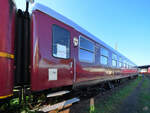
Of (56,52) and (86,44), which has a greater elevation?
(86,44)

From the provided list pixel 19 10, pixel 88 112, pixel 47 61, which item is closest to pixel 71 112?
pixel 88 112

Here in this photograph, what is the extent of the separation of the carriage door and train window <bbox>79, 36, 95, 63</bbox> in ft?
1.78

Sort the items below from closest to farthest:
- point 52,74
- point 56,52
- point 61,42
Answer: point 52,74 → point 56,52 → point 61,42

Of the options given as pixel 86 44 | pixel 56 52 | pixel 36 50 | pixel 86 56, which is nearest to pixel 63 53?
pixel 56 52

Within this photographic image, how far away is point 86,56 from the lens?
159 inches

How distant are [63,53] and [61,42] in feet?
1.00

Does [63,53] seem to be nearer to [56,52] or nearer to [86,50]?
[56,52]

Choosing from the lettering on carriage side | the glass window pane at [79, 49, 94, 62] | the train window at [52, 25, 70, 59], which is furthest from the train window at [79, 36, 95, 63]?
the lettering on carriage side

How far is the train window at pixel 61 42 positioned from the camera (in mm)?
2829

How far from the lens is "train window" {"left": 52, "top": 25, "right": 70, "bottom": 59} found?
9.28 ft

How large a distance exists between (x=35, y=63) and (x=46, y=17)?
1.14 meters

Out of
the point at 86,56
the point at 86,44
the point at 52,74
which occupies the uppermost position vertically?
the point at 86,44

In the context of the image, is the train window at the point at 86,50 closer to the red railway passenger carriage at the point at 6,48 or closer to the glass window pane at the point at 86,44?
the glass window pane at the point at 86,44

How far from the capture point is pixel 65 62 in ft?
10.00
